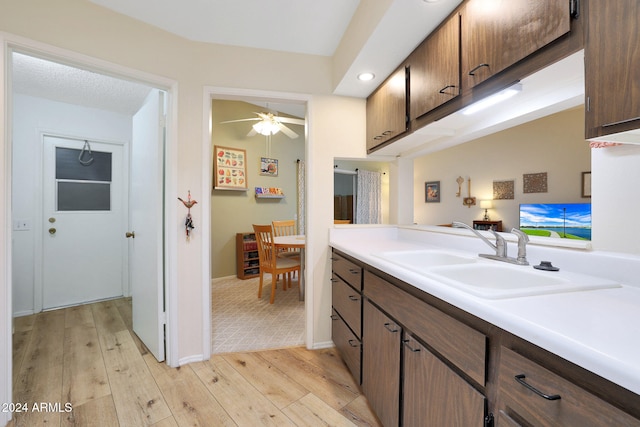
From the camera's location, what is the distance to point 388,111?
1.88 metres

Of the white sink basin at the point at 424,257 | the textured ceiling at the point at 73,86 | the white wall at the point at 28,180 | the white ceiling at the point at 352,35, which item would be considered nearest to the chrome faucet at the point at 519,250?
the white sink basin at the point at 424,257

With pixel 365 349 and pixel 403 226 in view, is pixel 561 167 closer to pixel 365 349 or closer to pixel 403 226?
pixel 403 226

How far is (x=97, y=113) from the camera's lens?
3209 mm

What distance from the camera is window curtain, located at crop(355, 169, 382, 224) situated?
5.82 metres

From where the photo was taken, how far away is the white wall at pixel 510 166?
1492 millimetres

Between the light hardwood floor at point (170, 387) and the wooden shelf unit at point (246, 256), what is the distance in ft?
6.64

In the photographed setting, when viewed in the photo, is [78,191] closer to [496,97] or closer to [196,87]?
[196,87]

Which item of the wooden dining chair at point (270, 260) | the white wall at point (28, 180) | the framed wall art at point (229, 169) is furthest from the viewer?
the framed wall art at point (229, 169)

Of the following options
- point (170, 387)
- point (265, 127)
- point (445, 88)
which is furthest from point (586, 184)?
point (265, 127)

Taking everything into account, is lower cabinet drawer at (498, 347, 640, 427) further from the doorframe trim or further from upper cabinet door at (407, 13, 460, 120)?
the doorframe trim

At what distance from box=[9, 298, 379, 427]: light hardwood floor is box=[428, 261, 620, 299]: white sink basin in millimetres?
929

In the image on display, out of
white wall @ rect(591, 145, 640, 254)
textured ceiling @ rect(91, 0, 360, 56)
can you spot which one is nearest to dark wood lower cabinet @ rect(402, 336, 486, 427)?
white wall @ rect(591, 145, 640, 254)

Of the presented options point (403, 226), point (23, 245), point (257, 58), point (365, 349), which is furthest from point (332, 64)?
point (23, 245)

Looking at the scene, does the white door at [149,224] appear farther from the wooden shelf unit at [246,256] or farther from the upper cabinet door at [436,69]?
the wooden shelf unit at [246,256]
